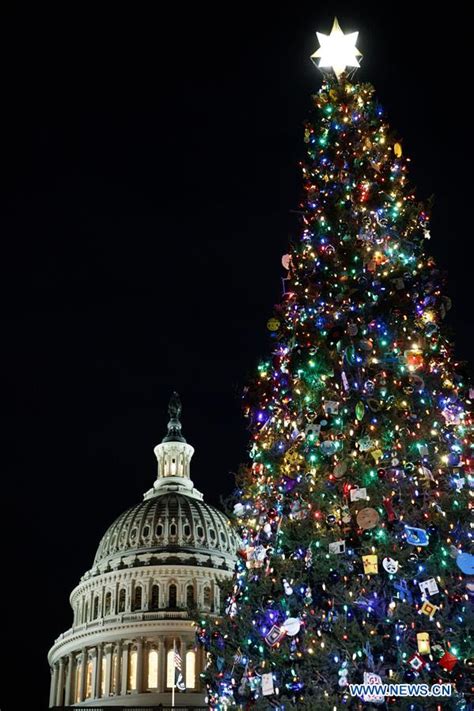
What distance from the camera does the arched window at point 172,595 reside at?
93.6 meters

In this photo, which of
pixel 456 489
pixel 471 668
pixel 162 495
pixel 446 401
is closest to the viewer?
pixel 471 668

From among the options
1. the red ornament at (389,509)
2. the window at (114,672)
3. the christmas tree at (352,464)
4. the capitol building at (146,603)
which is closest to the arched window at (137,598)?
the capitol building at (146,603)

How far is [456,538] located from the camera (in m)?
16.0

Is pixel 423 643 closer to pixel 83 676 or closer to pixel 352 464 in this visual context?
pixel 352 464

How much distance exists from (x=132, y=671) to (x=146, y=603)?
899cm

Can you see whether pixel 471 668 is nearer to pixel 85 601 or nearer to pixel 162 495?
pixel 85 601

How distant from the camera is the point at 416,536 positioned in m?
15.9

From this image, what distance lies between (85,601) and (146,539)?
10.1 m

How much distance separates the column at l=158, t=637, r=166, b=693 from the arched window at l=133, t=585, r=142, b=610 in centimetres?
756

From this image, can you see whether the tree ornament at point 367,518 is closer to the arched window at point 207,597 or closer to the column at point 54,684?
the arched window at point 207,597

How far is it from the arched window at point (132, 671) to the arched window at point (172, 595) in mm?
7558

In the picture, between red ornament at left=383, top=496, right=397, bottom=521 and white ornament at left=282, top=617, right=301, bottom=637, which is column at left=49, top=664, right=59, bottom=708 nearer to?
white ornament at left=282, top=617, right=301, bottom=637

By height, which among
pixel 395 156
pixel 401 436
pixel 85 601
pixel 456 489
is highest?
pixel 85 601

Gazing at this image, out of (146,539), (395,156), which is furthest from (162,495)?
(395,156)
